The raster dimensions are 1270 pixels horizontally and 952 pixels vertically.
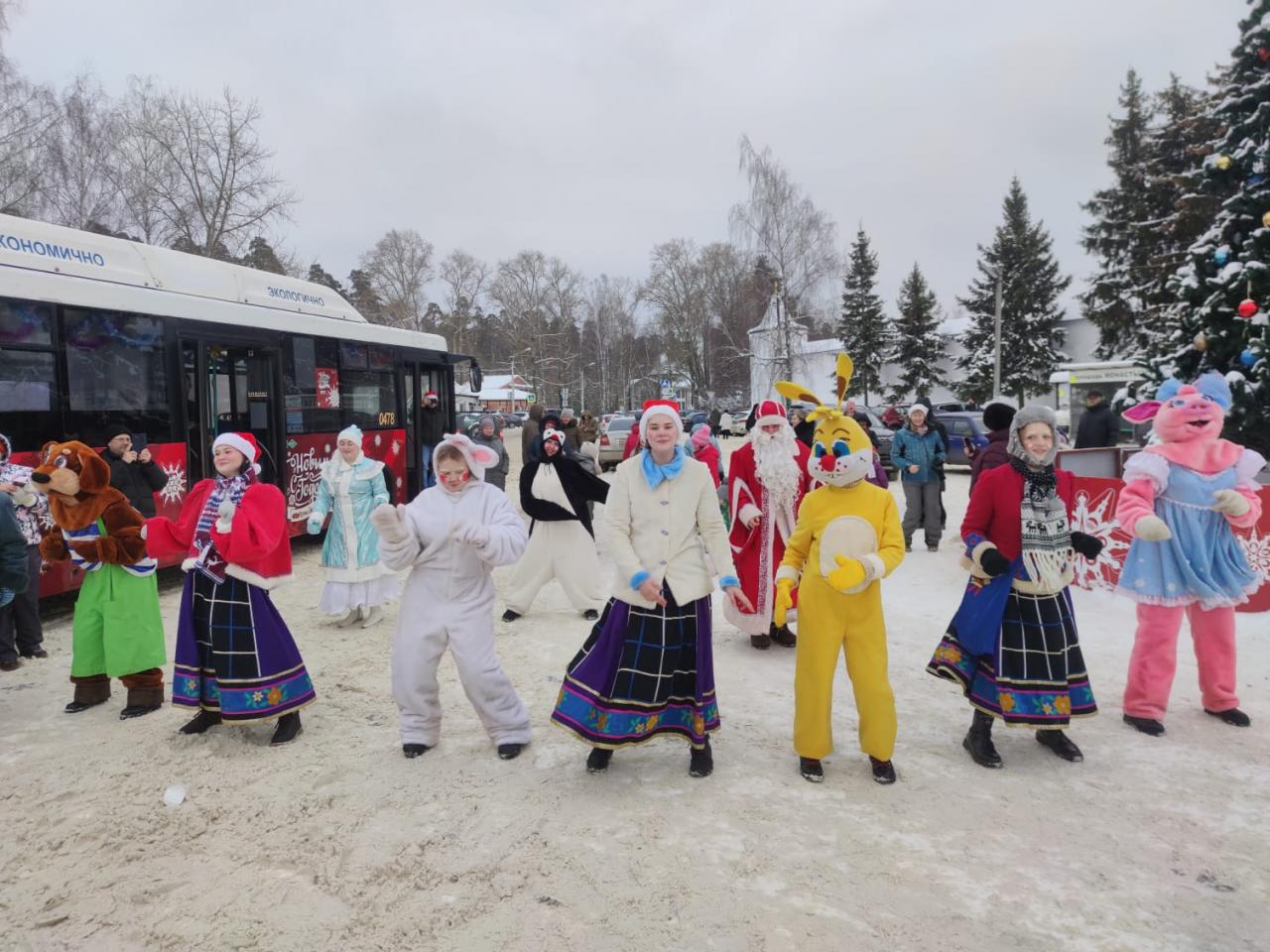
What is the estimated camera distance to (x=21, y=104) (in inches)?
863

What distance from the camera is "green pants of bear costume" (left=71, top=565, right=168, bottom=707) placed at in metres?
4.46

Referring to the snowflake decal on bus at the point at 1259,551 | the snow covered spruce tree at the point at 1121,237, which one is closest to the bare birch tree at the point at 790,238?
the snow covered spruce tree at the point at 1121,237

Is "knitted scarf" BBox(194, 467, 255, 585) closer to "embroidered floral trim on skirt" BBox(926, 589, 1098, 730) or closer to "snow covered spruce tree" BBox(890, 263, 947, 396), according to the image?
"embroidered floral trim on skirt" BBox(926, 589, 1098, 730)

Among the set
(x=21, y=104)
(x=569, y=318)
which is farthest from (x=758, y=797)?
(x=569, y=318)

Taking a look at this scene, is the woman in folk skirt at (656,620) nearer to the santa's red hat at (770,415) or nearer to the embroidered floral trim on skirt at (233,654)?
the embroidered floral trim on skirt at (233,654)

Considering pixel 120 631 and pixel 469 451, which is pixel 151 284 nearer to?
pixel 120 631

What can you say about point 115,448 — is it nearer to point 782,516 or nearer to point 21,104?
point 782,516

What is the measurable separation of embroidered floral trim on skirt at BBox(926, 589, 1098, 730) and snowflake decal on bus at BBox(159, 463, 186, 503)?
24.1ft

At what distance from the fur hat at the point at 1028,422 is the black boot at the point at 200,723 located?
14.9 feet

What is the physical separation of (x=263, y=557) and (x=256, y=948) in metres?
2.04

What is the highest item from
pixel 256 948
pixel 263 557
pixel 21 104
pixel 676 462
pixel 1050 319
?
pixel 21 104

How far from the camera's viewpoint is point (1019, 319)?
122ft

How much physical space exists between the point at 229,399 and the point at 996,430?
7.78 m

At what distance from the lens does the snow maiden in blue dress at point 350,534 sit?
21.5ft
